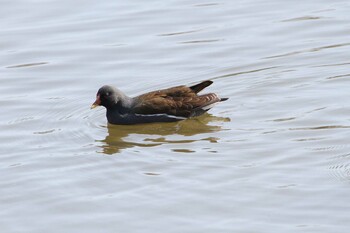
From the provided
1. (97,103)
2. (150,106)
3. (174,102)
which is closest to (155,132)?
(150,106)

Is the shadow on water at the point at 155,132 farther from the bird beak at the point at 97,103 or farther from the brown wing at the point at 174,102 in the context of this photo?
the bird beak at the point at 97,103

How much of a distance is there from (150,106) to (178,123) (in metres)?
0.42

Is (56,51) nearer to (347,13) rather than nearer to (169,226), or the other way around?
(347,13)

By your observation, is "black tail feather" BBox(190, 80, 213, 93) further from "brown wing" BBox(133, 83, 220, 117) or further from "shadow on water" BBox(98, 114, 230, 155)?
"shadow on water" BBox(98, 114, 230, 155)

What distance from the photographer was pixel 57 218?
1003cm

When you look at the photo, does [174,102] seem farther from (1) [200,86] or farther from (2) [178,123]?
(1) [200,86]

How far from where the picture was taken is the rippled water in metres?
9.98

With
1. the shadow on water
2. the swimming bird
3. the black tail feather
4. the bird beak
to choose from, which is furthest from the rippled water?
the black tail feather

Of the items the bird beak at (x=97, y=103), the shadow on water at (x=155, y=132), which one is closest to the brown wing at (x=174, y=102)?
the shadow on water at (x=155, y=132)

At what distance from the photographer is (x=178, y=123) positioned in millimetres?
13500

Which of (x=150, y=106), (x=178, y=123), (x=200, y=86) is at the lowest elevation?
(x=178, y=123)

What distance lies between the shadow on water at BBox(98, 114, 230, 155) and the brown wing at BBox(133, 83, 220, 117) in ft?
0.54

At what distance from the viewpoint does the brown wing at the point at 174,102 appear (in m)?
13.4

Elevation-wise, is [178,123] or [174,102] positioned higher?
[174,102]
